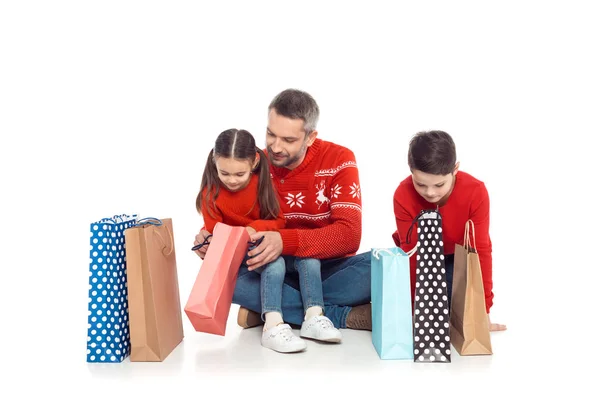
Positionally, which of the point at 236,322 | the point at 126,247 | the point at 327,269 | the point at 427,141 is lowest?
the point at 236,322

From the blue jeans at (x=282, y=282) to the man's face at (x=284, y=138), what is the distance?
0.45 metres

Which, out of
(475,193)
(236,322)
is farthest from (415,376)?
(236,322)

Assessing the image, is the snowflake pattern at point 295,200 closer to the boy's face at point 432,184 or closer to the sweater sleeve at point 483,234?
the boy's face at point 432,184

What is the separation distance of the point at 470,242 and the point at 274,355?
2.91ft

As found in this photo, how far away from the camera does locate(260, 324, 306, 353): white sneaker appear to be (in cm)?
255

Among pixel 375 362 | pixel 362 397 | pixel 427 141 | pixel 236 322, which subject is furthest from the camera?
pixel 236 322

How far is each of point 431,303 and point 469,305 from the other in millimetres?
137

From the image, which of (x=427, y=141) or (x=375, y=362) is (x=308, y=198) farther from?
(x=375, y=362)

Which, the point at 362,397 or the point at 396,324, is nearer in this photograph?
the point at 362,397

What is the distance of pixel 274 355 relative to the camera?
2.55 m

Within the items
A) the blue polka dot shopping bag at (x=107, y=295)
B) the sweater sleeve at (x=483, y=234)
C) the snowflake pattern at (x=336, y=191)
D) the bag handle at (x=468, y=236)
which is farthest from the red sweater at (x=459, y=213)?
the blue polka dot shopping bag at (x=107, y=295)

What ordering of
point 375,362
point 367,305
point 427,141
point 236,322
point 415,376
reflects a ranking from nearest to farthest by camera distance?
point 415,376
point 375,362
point 427,141
point 367,305
point 236,322

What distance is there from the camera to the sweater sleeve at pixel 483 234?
2709 millimetres

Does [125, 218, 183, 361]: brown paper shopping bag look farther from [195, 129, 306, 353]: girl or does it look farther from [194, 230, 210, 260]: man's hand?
[195, 129, 306, 353]: girl
